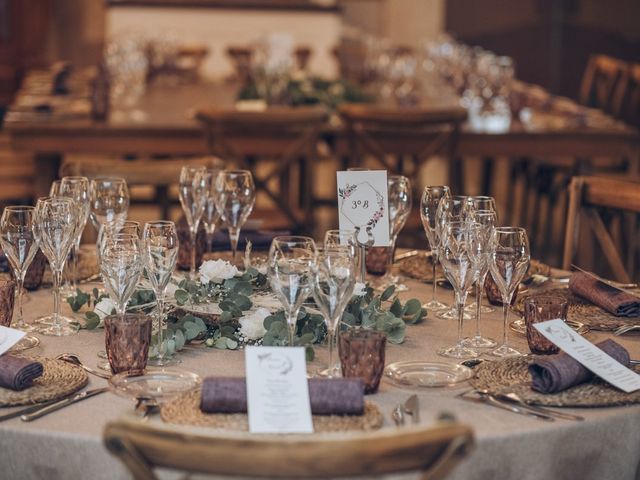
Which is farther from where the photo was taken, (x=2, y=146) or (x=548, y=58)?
(x=548, y=58)

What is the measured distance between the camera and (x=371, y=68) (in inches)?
260

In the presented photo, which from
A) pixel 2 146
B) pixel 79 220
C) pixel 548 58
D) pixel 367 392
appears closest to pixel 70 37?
pixel 548 58

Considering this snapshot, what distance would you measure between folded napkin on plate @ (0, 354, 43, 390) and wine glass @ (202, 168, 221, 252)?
2.91ft

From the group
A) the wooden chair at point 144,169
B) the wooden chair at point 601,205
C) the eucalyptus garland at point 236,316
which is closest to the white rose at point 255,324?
the eucalyptus garland at point 236,316

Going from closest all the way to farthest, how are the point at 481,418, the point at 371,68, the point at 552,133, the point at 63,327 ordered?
the point at 481,418, the point at 63,327, the point at 552,133, the point at 371,68

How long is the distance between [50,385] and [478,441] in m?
0.60

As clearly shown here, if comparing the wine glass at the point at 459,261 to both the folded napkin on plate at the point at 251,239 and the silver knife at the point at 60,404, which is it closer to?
the silver knife at the point at 60,404

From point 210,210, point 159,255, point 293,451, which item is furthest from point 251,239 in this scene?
point 293,451

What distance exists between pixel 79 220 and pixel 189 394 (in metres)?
0.67

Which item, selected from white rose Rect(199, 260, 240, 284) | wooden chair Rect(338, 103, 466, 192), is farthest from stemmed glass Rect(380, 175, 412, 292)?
wooden chair Rect(338, 103, 466, 192)

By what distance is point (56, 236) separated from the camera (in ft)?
6.36

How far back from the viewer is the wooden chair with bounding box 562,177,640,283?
106 inches

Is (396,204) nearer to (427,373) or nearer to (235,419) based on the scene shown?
(427,373)

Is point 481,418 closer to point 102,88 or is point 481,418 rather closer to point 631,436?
point 631,436
